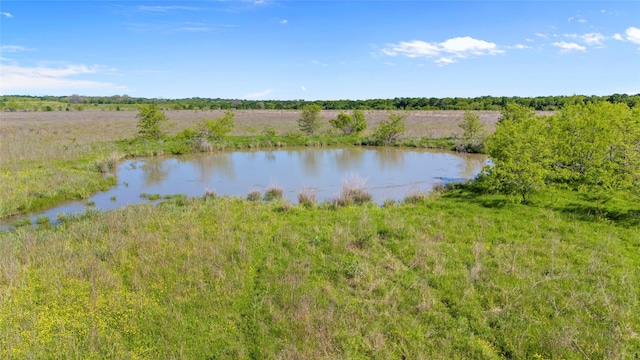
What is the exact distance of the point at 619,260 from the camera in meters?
9.09

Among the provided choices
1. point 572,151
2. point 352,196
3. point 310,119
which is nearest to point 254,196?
point 352,196

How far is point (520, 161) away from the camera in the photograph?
47.5ft

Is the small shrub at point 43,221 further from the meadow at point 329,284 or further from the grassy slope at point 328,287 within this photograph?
the grassy slope at point 328,287

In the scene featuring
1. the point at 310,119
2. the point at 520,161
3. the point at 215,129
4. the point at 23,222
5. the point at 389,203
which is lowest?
the point at 23,222

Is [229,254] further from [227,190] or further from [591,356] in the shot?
[227,190]

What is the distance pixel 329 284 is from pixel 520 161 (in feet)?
34.0

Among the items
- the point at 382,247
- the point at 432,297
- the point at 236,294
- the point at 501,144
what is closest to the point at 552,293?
the point at 432,297

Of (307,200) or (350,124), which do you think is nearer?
(307,200)

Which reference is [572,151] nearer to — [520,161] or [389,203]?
[520,161]

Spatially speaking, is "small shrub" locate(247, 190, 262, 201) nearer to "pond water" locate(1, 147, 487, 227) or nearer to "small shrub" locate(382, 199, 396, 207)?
"pond water" locate(1, 147, 487, 227)

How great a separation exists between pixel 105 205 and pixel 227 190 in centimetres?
562

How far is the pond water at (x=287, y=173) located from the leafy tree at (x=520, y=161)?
14.2 ft

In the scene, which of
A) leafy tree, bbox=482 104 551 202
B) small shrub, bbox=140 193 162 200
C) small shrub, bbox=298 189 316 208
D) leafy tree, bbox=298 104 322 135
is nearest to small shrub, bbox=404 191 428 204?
leafy tree, bbox=482 104 551 202

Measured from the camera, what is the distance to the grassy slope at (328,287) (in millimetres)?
6535
